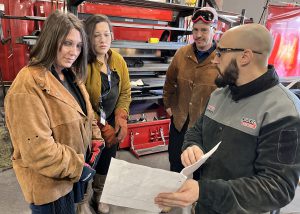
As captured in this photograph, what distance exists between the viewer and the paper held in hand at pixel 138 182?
31.6 inches

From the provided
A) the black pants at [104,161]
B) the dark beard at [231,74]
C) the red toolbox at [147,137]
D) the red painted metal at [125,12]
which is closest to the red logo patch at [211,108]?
the dark beard at [231,74]

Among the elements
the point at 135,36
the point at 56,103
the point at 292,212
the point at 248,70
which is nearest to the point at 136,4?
the point at 135,36

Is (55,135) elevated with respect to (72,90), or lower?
lower

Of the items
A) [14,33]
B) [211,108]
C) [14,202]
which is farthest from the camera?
[14,33]

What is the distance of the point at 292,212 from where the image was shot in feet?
7.88

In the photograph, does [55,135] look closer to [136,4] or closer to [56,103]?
[56,103]

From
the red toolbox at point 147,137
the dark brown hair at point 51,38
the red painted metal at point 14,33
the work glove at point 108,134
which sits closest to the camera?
the dark brown hair at point 51,38

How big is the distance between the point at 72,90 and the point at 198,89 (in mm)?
946

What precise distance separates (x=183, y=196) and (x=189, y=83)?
1.27m

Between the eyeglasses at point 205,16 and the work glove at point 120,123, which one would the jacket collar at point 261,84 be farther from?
the work glove at point 120,123

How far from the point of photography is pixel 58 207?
52.7 inches

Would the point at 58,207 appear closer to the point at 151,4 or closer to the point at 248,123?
the point at 248,123

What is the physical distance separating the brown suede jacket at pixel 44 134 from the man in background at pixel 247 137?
60cm

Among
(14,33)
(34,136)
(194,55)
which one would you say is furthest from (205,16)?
(14,33)
